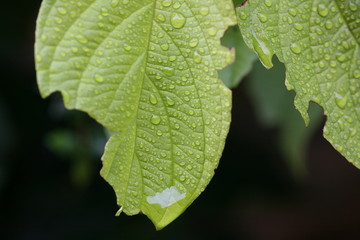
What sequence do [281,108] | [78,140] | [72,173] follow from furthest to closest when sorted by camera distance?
[72,173] < [78,140] < [281,108]

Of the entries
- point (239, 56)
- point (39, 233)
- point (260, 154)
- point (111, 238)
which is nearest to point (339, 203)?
point (260, 154)

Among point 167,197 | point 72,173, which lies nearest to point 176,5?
point 167,197

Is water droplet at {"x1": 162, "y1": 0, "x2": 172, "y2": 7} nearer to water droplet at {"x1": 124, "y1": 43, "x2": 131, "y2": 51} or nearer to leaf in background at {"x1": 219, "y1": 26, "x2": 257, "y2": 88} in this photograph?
water droplet at {"x1": 124, "y1": 43, "x2": 131, "y2": 51}

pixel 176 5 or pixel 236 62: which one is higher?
pixel 176 5

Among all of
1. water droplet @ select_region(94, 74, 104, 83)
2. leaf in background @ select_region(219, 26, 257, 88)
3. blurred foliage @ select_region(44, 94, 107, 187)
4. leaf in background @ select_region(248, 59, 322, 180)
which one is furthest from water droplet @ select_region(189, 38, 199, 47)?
blurred foliage @ select_region(44, 94, 107, 187)

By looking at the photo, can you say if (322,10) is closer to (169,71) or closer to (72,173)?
(169,71)

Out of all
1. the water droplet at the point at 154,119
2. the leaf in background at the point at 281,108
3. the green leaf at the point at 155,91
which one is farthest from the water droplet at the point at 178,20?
the leaf in background at the point at 281,108

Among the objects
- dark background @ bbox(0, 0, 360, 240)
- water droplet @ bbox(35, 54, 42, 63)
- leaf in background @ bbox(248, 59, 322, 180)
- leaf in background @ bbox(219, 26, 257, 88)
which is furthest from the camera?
dark background @ bbox(0, 0, 360, 240)
